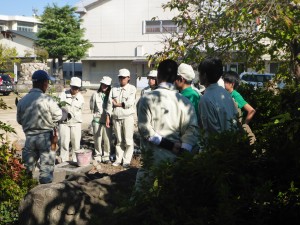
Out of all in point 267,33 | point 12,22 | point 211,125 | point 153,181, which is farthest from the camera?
point 12,22

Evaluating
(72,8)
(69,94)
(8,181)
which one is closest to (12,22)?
(72,8)

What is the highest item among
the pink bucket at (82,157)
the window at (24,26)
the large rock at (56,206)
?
the window at (24,26)

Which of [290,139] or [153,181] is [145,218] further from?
[290,139]

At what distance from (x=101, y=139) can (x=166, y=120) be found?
621 centimetres

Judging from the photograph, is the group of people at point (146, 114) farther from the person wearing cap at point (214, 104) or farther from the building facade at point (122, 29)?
the building facade at point (122, 29)

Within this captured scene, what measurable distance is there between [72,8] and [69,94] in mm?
35762

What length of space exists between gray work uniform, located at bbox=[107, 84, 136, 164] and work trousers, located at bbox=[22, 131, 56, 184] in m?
3.29

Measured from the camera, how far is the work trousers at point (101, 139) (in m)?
10.0

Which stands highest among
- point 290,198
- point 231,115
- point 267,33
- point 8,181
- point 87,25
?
point 87,25

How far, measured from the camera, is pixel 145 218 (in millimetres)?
2643

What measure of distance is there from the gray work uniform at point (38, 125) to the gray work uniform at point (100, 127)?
11.7 ft

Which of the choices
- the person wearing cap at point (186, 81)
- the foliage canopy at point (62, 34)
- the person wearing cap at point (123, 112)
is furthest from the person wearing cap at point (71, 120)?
the foliage canopy at point (62, 34)

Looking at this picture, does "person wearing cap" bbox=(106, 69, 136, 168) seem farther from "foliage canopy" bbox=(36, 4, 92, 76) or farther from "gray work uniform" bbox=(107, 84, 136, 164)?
"foliage canopy" bbox=(36, 4, 92, 76)

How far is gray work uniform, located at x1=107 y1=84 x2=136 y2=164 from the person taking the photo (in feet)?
31.2
